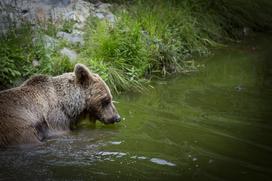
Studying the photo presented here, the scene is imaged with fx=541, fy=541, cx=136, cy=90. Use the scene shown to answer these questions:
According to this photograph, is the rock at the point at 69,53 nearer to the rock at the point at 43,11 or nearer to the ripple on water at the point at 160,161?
the rock at the point at 43,11

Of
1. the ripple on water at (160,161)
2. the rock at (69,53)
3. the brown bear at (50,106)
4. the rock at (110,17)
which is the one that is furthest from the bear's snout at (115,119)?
the rock at (110,17)

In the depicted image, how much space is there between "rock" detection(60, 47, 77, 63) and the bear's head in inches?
86.1

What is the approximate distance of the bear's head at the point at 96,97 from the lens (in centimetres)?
778

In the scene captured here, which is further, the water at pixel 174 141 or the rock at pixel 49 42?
the rock at pixel 49 42

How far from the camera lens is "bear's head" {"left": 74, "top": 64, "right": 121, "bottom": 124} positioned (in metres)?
7.78

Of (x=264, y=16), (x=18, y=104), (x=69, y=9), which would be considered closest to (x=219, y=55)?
(x=264, y=16)

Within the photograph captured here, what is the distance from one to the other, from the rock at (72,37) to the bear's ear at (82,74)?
10.2 ft

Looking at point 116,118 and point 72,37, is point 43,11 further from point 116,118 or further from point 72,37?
point 116,118

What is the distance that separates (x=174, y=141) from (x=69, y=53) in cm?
366

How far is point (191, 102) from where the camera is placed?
9.38 metres

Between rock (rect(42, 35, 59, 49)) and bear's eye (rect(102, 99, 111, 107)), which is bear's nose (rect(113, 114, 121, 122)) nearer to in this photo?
bear's eye (rect(102, 99, 111, 107))

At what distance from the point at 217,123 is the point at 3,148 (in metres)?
3.34

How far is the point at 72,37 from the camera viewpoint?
1096 centimetres

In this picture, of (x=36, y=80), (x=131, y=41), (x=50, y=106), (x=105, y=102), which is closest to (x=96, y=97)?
(x=105, y=102)
